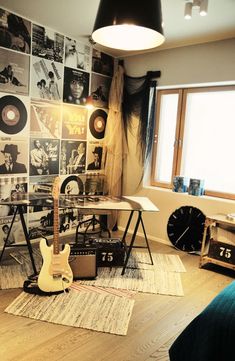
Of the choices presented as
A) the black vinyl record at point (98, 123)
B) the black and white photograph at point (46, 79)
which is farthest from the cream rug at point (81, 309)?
the black vinyl record at point (98, 123)

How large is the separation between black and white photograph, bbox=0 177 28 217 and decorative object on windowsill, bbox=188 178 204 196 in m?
1.95

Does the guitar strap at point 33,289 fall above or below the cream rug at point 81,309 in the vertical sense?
above

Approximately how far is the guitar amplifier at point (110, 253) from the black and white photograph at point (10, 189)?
3.30ft

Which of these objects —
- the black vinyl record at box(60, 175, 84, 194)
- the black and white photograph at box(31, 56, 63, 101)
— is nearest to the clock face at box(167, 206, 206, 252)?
the black vinyl record at box(60, 175, 84, 194)

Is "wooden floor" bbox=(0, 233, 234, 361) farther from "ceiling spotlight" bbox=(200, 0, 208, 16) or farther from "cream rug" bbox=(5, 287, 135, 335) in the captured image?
"ceiling spotlight" bbox=(200, 0, 208, 16)

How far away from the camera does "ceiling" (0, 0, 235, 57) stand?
275cm

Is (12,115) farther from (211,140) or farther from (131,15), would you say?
(211,140)

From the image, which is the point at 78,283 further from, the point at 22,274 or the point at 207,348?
the point at 207,348

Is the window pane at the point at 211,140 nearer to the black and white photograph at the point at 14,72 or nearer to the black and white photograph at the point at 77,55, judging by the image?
the black and white photograph at the point at 77,55

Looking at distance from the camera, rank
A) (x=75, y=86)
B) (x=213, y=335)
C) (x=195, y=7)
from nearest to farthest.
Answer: (x=213, y=335), (x=195, y=7), (x=75, y=86)

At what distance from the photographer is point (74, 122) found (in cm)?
392

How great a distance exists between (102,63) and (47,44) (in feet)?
2.98

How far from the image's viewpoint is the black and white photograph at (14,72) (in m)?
3.11

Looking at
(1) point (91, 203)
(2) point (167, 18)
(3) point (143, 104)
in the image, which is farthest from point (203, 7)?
(1) point (91, 203)
